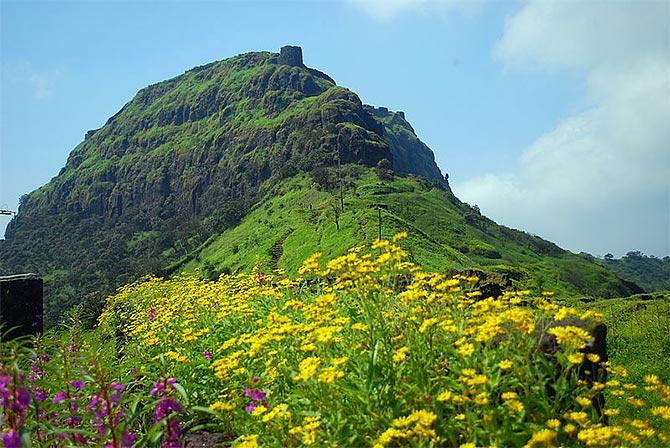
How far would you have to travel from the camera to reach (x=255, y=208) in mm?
119750

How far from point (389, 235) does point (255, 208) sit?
55.3 metres

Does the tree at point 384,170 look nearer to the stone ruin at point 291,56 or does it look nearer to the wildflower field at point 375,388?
the stone ruin at point 291,56

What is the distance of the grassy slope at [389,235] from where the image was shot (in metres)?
74.2

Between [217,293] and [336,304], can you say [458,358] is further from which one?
[217,293]

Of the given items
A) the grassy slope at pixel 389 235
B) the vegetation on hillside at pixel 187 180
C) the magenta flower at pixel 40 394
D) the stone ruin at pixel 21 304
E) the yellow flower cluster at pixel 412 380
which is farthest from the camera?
the vegetation on hillside at pixel 187 180

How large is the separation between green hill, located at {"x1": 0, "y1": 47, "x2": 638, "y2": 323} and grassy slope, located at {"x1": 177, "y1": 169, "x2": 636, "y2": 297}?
355 mm

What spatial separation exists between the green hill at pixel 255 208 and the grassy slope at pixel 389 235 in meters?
0.35

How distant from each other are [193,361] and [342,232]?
6861 centimetres

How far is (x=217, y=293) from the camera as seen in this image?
990cm

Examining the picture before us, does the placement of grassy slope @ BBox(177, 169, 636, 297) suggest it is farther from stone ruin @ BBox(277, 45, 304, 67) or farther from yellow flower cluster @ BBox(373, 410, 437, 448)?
stone ruin @ BBox(277, 45, 304, 67)

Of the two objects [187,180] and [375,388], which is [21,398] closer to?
[375,388]

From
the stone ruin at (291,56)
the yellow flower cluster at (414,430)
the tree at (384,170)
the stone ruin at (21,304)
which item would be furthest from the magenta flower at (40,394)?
the stone ruin at (291,56)

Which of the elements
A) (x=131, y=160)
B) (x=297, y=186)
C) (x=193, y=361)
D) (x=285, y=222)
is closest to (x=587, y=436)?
(x=193, y=361)

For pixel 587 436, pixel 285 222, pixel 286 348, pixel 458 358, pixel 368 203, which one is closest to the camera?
pixel 587 436
